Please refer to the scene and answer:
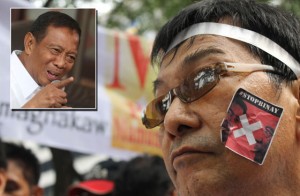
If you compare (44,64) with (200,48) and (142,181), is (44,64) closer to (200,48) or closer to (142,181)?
(200,48)

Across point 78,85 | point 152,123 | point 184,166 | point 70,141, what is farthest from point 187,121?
point 70,141

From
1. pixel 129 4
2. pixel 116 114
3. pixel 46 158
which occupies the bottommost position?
pixel 46 158

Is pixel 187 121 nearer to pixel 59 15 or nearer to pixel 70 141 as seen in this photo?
pixel 59 15

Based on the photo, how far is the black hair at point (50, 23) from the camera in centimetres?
139

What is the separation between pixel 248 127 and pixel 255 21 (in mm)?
338

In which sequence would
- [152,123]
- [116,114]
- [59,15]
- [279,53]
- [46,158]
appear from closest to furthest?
1. [59,15]
2. [279,53]
3. [152,123]
4. [116,114]
5. [46,158]

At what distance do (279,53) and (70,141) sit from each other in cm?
256

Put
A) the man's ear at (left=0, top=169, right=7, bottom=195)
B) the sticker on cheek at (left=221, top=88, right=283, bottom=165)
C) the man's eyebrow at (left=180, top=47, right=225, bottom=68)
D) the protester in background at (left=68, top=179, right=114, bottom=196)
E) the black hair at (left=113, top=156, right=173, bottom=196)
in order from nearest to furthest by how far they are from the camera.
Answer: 1. the sticker on cheek at (left=221, top=88, right=283, bottom=165)
2. the man's eyebrow at (left=180, top=47, right=225, bottom=68)
3. the man's ear at (left=0, top=169, right=7, bottom=195)
4. the black hair at (left=113, top=156, right=173, bottom=196)
5. the protester in background at (left=68, top=179, right=114, bottom=196)

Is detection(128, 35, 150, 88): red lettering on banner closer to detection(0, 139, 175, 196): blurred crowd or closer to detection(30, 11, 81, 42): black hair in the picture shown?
detection(0, 139, 175, 196): blurred crowd

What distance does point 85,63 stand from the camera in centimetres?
142

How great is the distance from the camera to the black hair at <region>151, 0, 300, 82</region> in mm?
1783

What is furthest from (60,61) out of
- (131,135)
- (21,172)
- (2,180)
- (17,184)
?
(131,135)

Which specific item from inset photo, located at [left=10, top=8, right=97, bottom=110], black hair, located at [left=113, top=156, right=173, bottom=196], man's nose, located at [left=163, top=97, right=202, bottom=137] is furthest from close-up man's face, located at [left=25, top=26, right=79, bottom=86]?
black hair, located at [left=113, top=156, right=173, bottom=196]

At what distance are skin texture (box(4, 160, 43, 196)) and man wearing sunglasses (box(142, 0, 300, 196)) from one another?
2.09 meters
